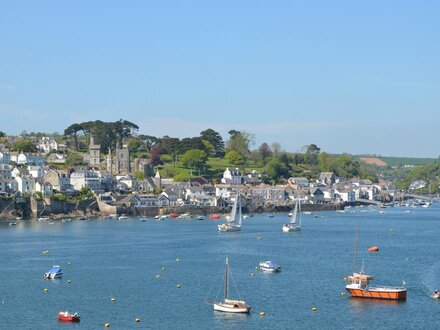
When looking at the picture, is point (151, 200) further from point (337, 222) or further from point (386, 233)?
point (386, 233)

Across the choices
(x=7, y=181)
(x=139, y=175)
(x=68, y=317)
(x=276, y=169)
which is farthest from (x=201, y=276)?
(x=276, y=169)

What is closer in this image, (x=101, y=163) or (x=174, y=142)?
(x=101, y=163)

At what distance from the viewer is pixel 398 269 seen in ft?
158

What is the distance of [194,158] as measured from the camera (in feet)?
417

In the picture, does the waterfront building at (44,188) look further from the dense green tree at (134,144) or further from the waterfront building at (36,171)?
the dense green tree at (134,144)

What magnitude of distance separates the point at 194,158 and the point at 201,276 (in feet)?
271

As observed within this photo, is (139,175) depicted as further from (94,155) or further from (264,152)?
(264,152)

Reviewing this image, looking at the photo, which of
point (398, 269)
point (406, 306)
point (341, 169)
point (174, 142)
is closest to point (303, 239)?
point (398, 269)

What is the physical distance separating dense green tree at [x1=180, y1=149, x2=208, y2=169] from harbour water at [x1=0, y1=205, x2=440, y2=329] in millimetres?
50982

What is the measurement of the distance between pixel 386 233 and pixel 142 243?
23439 mm

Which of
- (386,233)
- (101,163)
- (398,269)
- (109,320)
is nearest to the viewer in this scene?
(109,320)

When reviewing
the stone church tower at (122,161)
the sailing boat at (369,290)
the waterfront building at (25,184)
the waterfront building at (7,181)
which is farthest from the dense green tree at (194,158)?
the sailing boat at (369,290)

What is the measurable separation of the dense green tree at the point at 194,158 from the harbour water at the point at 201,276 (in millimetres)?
50982

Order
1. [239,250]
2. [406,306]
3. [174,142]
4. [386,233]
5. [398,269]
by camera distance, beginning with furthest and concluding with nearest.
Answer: [174,142] → [386,233] → [239,250] → [398,269] → [406,306]
